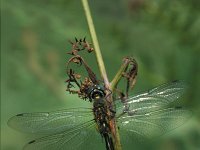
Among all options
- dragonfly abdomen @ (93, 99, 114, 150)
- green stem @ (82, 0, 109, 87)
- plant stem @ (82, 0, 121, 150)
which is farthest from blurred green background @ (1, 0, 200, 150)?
green stem @ (82, 0, 109, 87)

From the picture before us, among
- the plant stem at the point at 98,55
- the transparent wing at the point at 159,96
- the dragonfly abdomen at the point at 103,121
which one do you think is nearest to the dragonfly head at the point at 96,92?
the dragonfly abdomen at the point at 103,121

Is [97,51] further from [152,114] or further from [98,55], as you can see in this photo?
[152,114]

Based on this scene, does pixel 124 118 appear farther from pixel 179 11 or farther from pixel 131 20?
pixel 131 20

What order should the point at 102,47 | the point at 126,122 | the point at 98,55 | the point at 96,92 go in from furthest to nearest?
the point at 102,47, the point at 126,122, the point at 96,92, the point at 98,55

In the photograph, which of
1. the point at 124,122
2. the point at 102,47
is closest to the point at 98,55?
the point at 124,122

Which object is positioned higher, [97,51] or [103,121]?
[97,51]

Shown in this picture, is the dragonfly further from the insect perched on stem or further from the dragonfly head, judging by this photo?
the dragonfly head
